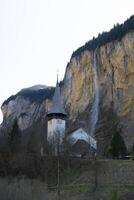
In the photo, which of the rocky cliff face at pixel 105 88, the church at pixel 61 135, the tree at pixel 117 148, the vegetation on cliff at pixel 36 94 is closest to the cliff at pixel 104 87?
the rocky cliff face at pixel 105 88

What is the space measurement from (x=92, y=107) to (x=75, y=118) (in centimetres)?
485

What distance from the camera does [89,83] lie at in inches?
3693

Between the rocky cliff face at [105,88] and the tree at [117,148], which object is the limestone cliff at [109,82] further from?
the tree at [117,148]

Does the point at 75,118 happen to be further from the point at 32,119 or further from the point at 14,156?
the point at 14,156

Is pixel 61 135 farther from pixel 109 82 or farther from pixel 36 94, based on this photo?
pixel 36 94

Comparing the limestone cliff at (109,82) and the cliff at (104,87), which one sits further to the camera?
the limestone cliff at (109,82)

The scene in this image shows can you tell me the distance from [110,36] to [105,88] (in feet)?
38.6

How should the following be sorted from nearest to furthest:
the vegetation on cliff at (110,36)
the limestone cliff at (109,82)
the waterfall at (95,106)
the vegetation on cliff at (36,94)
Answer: the limestone cliff at (109,82), the waterfall at (95,106), the vegetation on cliff at (110,36), the vegetation on cliff at (36,94)

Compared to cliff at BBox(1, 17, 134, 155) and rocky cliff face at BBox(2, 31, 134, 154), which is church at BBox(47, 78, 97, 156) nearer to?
rocky cliff face at BBox(2, 31, 134, 154)

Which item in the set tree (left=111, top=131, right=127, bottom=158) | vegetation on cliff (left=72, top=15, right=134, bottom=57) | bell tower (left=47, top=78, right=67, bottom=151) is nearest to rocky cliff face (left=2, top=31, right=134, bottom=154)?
vegetation on cliff (left=72, top=15, right=134, bottom=57)

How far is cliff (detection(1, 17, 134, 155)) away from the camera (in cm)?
7988

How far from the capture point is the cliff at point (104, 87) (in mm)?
79875

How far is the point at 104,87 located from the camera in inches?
3533

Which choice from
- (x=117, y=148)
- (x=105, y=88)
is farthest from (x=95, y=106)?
(x=117, y=148)
